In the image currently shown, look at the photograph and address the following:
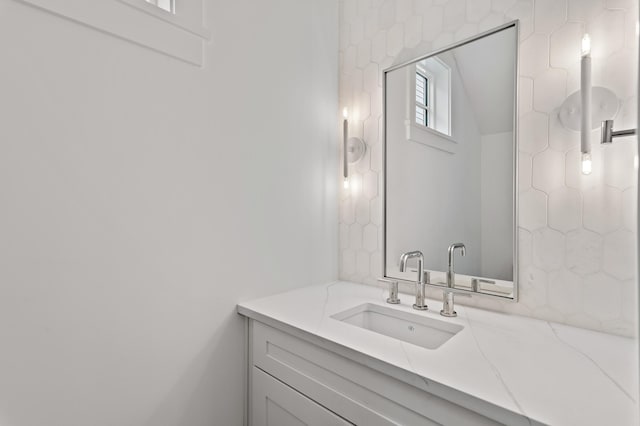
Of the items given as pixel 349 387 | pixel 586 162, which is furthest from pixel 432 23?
pixel 349 387

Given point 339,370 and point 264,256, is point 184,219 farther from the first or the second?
point 339,370

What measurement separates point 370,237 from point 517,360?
0.90 meters

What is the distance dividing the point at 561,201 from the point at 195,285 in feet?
4.24

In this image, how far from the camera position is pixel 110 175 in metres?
0.96

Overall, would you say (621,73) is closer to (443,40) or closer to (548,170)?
(548,170)

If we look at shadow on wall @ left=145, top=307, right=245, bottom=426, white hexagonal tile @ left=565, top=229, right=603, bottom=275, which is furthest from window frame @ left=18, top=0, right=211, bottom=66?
white hexagonal tile @ left=565, top=229, right=603, bottom=275

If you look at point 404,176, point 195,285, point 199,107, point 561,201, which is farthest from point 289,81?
point 561,201

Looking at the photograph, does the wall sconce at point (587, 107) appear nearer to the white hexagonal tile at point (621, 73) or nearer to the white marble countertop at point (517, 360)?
the white hexagonal tile at point (621, 73)

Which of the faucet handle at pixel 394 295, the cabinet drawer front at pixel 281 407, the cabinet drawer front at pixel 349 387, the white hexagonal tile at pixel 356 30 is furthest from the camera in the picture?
the white hexagonal tile at pixel 356 30

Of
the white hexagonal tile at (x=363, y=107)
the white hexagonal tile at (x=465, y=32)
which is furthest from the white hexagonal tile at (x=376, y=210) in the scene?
the white hexagonal tile at (x=465, y=32)

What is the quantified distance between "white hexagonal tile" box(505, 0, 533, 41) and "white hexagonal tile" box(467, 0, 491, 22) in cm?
10

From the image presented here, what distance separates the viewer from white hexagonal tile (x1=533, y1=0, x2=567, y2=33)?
1.08 m

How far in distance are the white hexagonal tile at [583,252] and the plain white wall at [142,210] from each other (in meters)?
1.04

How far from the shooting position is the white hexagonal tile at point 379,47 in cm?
159
